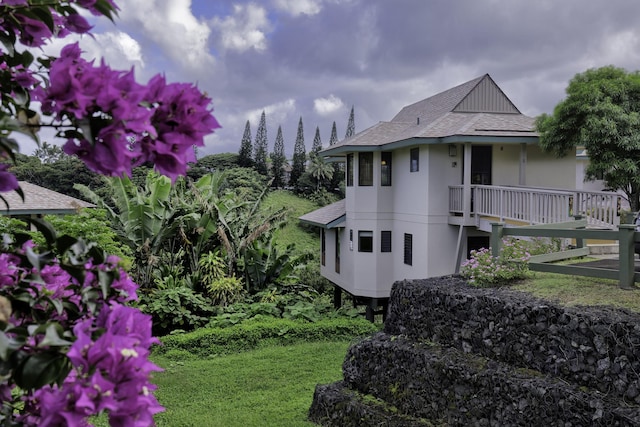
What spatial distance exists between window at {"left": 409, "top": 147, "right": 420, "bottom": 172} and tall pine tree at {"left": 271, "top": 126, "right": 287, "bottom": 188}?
105ft

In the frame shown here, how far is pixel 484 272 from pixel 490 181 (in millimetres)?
7745

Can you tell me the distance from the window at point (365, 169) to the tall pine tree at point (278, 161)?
99.2 feet

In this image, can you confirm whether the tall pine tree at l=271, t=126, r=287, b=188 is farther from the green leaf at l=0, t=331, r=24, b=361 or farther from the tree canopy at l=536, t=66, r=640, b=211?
the green leaf at l=0, t=331, r=24, b=361

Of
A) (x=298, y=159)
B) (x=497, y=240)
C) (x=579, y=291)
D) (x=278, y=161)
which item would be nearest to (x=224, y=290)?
(x=497, y=240)

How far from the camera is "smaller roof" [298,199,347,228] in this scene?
17.8 meters

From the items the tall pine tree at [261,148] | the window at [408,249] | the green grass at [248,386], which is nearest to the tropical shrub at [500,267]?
the green grass at [248,386]

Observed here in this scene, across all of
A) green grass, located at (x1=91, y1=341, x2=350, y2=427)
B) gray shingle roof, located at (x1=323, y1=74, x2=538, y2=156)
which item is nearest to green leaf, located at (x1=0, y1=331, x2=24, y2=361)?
green grass, located at (x1=91, y1=341, x2=350, y2=427)

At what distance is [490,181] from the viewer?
14664mm

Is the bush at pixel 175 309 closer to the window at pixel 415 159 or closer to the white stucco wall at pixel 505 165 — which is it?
the window at pixel 415 159

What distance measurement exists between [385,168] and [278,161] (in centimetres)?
3404

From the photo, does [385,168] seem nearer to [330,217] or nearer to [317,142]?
[330,217]

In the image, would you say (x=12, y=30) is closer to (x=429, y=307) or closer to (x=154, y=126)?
(x=154, y=126)

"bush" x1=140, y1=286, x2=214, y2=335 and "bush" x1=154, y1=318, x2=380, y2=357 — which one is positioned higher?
"bush" x1=140, y1=286, x2=214, y2=335

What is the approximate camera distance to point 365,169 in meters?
17.0
